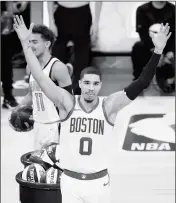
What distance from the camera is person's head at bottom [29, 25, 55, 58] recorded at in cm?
532

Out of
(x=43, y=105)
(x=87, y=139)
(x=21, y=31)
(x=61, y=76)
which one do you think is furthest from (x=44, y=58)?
(x=87, y=139)

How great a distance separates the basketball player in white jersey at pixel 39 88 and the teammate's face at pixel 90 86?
1141 millimetres

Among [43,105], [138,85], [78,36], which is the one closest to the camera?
[138,85]

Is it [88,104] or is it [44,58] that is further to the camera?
[44,58]

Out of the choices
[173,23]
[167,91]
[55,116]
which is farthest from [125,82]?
[55,116]

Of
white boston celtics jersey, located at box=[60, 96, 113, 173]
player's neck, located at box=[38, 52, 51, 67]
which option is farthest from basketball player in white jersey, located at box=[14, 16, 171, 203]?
player's neck, located at box=[38, 52, 51, 67]

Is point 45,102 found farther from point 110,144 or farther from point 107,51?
point 107,51

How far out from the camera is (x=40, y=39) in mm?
5340

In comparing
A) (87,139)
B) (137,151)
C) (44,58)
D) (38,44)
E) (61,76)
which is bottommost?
(137,151)

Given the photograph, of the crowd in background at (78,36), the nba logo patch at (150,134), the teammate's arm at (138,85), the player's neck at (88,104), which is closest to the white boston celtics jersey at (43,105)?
the player's neck at (88,104)

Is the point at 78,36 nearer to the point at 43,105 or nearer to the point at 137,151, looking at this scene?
the point at 137,151

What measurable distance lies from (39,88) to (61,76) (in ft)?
0.76

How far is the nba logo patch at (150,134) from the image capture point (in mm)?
8109

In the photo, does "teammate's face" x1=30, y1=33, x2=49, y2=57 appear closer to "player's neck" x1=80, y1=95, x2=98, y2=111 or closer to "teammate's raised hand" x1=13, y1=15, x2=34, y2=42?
"teammate's raised hand" x1=13, y1=15, x2=34, y2=42
